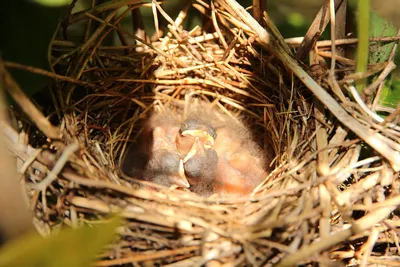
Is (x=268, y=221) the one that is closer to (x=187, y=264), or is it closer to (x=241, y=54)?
(x=187, y=264)

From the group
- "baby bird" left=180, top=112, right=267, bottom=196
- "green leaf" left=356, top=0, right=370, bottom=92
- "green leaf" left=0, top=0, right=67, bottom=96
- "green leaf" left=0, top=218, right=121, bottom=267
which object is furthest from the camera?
"baby bird" left=180, top=112, right=267, bottom=196

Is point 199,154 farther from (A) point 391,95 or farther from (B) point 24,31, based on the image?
(B) point 24,31

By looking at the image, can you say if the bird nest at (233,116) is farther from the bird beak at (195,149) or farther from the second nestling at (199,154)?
the bird beak at (195,149)

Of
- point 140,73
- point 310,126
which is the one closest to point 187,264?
point 310,126

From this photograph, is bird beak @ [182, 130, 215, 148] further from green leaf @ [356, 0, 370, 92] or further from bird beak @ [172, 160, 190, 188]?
green leaf @ [356, 0, 370, 92]

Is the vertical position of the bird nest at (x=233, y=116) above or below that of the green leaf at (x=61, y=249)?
above

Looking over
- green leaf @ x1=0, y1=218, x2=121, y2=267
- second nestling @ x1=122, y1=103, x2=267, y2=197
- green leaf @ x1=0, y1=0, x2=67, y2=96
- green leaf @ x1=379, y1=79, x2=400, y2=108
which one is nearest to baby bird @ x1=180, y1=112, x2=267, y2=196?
second nestling @ x1=122, y1=103, x2=267, y2=197

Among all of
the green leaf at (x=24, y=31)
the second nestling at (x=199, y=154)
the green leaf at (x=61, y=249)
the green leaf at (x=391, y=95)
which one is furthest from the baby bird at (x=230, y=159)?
the green leaf at (x=61, y=249)

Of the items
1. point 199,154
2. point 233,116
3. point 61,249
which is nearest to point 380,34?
point 233,116
